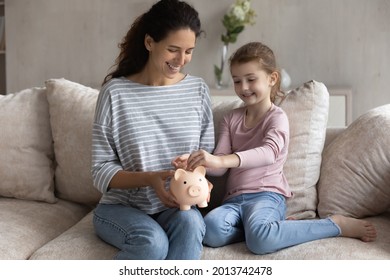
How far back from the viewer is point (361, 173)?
197 centimetres

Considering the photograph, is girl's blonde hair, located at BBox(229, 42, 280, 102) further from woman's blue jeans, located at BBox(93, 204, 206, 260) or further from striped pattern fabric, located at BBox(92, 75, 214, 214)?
woman's blue jeans, located at BBox(93, 204, 206, 260)

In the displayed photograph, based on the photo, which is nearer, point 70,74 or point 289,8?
point 289,8

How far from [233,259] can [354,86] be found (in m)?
2.96

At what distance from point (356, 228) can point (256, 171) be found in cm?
35

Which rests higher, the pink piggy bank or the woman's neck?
the woman's neck

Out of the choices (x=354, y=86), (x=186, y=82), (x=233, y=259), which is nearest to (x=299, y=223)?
(x=233, y=259)

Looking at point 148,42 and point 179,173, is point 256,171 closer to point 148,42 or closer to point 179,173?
point 179,173

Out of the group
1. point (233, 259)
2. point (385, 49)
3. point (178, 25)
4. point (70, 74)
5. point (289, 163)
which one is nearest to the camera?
point (233, 259)

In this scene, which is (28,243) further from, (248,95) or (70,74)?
(70,74)

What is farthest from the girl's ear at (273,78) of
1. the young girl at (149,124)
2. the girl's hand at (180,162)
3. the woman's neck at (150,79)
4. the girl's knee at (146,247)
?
the girl's knee at (146,247)

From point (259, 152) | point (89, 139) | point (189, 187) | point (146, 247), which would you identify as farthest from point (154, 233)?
point (89, 139)

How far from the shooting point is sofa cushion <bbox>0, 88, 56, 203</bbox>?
231cm

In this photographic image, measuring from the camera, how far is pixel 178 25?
1903 millimetres

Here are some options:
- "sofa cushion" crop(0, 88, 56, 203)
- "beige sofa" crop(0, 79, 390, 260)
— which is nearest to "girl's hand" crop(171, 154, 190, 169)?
"beige sofa" crop(0, 79, 390, 260)
